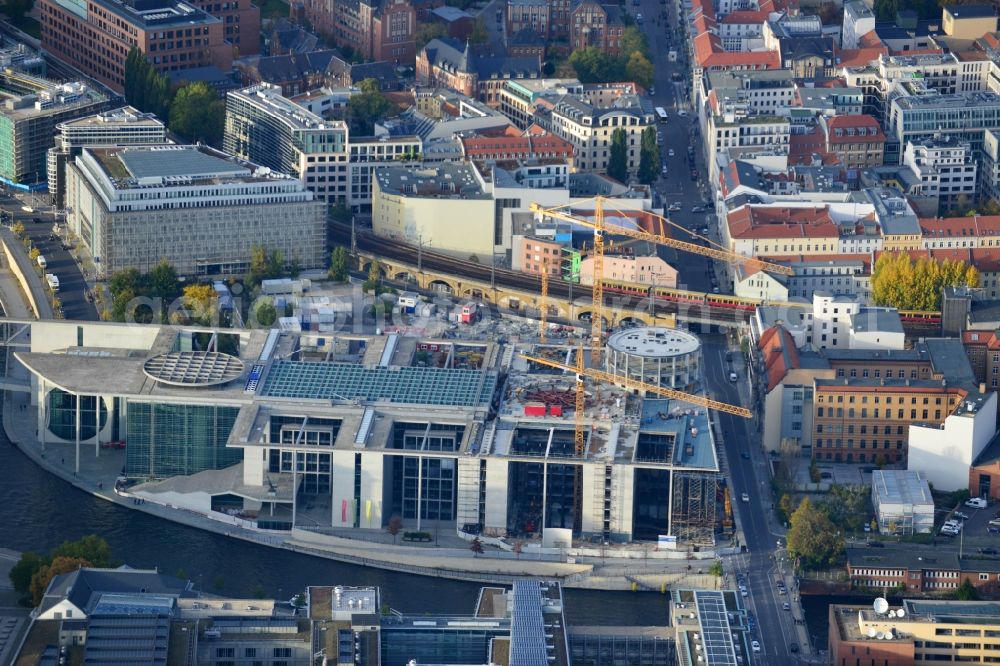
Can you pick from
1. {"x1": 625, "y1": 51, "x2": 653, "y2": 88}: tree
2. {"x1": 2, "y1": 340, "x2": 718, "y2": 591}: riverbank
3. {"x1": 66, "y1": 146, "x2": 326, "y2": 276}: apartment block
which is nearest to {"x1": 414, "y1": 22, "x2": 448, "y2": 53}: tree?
{"x1": 625, "y1": 51, "x2": 653, "y2": 88}: tree

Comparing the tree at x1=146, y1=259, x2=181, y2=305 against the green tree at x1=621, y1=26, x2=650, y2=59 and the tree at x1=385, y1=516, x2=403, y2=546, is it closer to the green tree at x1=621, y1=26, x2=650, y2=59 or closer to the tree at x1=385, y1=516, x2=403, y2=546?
the tree at x1=385, y1=516, x2=403, y2=546

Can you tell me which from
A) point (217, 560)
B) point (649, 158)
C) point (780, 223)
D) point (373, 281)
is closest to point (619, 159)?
point (649, 158)

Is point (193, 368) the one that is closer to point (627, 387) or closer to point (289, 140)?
point (627, 387)

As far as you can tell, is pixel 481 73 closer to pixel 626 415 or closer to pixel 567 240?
pixel 567 240

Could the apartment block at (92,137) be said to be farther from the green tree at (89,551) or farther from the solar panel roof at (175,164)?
the green tree at (89,551)

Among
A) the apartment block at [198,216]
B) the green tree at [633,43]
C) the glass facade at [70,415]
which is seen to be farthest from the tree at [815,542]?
the green tree at [633,43]
